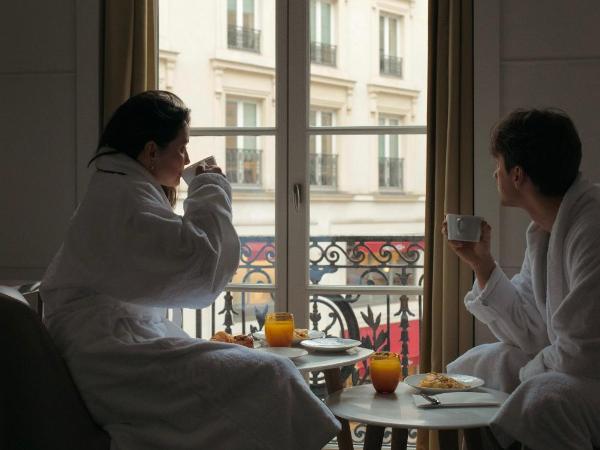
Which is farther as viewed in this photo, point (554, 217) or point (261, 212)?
point (261, 212)

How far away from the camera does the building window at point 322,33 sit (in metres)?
3.17

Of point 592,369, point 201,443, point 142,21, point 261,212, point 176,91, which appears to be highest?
point 142,21

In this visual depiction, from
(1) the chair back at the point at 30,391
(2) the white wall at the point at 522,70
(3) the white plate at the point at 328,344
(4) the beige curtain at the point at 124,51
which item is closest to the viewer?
(1) the chair back at the point at 30,391

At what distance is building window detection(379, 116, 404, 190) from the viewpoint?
3.14 metres

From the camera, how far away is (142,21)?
3086 millimetres

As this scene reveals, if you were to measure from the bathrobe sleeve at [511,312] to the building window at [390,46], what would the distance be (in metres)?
1.19

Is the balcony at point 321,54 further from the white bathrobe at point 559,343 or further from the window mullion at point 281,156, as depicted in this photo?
the white bathrobe at point 559,343

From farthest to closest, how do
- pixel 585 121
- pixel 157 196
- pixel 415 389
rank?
pixel 585 121 < pixel 415 389 < pixel 157 196

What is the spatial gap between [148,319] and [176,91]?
5.21ft

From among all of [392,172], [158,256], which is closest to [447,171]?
[392,172]

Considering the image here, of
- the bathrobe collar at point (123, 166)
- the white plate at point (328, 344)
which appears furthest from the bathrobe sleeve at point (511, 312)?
the bathrobe collar at point (123, 166)

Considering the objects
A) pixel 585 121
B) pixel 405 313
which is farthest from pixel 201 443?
pixel 585 121

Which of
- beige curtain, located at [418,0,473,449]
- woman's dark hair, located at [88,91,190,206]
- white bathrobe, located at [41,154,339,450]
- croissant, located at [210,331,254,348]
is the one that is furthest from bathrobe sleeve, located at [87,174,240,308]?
beige curtain, located at [418,0,473,449]

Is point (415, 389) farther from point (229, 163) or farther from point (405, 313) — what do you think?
point (229, 163)
